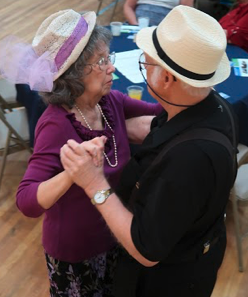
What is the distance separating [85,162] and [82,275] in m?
0.80

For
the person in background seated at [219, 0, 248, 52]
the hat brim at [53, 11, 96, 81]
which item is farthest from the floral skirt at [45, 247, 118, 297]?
the person in background seated at [219, 0, 248, 52]

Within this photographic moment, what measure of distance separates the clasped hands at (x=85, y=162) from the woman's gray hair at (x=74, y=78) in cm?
33

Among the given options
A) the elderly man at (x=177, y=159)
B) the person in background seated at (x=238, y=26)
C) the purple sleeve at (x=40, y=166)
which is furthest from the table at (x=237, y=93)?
the elderly man at (x=177, y=159)

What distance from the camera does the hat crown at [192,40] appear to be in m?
1.03

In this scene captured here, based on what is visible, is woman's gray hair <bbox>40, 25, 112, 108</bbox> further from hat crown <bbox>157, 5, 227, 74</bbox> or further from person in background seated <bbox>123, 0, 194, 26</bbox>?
person in background seated <bbox>123, 0, 194, 26</bbox>

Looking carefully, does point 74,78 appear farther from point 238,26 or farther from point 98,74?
point 238,26

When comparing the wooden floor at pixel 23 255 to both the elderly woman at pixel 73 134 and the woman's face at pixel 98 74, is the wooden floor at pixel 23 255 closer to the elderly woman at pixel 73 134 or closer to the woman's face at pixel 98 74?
the elderly woman at pixel 73 134

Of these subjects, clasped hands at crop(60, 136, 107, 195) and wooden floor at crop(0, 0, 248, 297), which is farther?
wooden floor at crop(0, 0, 248, 297)

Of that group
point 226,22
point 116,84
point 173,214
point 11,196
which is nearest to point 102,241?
point 173,214

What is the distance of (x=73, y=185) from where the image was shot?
1.42 meters

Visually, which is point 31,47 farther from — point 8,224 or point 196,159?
point 8,224

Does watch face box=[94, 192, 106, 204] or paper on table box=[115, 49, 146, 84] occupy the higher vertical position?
watch face box=[94, 192, 106, 204]

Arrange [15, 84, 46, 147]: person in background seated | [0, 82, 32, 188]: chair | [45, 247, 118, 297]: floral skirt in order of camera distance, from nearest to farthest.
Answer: [45, 247, 118, 297]: floral skirt
[15, 84, 46, 147]: person in background seated
[0, 82, 32, 188]: chair

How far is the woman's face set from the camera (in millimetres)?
1401
